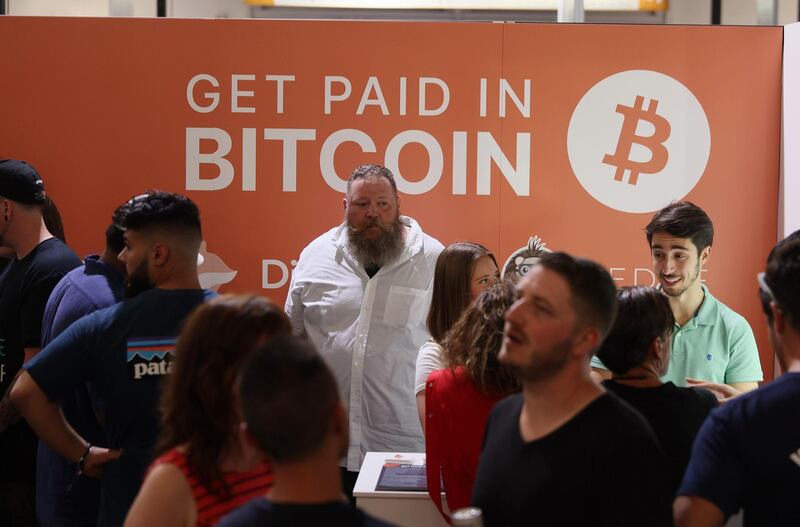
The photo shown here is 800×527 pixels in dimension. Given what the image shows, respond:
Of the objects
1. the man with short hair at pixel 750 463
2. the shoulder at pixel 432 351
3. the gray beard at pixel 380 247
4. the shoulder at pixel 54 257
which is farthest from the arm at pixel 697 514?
the shoulder at pixel 54 257

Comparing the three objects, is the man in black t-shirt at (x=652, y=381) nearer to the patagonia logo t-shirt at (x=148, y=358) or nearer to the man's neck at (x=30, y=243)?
the patagonia logo t-shirt at (x=148, y=358)

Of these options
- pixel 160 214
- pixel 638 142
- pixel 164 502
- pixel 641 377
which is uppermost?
pixel 638 142

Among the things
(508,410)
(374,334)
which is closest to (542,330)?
(508,410)

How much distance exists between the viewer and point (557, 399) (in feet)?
5.83

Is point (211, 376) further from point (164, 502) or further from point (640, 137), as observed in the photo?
point (640, 137)

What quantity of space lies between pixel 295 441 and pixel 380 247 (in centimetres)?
254

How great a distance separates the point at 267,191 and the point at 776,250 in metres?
2.78

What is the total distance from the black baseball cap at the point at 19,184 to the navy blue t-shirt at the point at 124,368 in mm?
1175

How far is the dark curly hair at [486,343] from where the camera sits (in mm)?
2477

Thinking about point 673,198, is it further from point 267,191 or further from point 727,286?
point 267,191

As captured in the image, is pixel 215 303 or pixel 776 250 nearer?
pixel 215 303

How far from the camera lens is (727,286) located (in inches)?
170

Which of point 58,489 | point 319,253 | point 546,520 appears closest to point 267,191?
point 319,253

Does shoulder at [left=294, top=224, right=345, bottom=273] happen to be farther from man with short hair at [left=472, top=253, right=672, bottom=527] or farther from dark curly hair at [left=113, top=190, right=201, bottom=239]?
man with short hair at [left=472, top=253, right=672, bottom=527]
